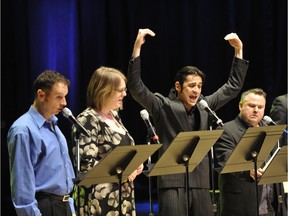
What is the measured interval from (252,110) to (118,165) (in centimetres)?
162

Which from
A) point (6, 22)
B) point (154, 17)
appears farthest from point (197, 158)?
point (154, 17)

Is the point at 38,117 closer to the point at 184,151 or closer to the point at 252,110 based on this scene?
the point at 184,151

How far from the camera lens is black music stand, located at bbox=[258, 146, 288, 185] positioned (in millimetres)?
4699

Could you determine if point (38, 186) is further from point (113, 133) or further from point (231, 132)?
point (231, 132)

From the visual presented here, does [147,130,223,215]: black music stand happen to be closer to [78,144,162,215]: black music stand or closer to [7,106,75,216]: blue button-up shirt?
[78,144,162,215]: black music stand

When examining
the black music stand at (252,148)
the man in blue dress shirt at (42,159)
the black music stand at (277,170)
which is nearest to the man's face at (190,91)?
the black music stand at (252,148)

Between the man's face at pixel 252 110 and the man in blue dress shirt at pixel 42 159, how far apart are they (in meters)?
1.65

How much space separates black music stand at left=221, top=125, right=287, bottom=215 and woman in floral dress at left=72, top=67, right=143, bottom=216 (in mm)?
644

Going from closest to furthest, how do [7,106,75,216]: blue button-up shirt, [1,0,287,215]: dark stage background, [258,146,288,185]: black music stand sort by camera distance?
[7,106,75,216]: blue button-up shirt → [258,146,288,185]: black music stand → [1,0,287,215]: dark stage background

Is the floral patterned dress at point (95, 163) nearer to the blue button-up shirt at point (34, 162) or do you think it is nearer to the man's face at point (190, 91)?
the blue button-up shirt at point (34, 162)

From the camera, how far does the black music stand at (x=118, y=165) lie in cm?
388

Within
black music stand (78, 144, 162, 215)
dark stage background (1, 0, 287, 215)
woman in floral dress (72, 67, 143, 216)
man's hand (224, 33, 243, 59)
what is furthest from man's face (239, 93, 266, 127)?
dark stage background (1, 0, 287, 215)

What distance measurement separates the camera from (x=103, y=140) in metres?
4.27

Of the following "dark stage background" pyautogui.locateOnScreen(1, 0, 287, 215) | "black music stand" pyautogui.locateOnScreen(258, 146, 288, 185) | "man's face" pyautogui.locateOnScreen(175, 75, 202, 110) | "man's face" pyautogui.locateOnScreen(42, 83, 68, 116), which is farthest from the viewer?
"dark stage background" pyautogui.locateOnScreen(1, 0, 287, 215)
